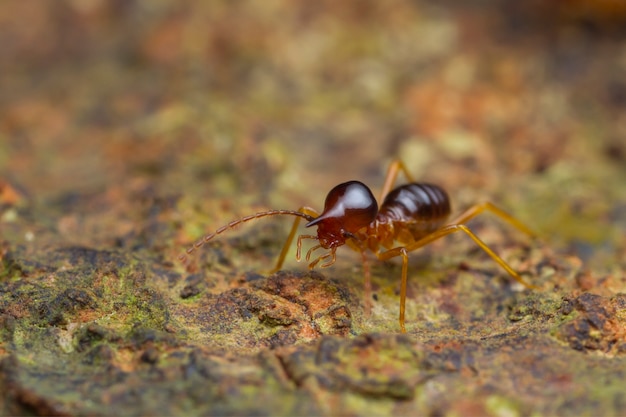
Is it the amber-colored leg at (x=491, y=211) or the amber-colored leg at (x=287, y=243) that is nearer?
the amber-colored leg at (x=287, y=243)

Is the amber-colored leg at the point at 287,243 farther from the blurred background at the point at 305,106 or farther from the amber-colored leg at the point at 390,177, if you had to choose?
the amber-colored leg at the point at 390,177

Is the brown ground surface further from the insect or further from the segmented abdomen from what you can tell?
the segmented abdomen

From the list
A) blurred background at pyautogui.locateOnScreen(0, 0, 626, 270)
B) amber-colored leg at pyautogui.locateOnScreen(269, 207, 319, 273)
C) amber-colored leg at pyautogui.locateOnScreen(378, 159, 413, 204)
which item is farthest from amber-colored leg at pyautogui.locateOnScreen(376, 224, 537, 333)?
blurred background at pyautogui.locateOnScreen(0, 0, 626, 270)

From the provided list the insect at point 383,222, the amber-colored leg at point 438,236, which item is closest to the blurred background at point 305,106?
the insect at point 383,222

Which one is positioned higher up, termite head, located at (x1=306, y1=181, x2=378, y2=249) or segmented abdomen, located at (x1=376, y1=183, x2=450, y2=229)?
segmented abdomen, located at (x1=376, y1=183, x2=450, y2=229)

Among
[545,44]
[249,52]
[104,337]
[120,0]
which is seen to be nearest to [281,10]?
[249,52]

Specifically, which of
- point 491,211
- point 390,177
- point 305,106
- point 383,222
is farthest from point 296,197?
point 491,211

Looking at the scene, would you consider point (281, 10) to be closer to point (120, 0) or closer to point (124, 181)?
point (120, 0)
